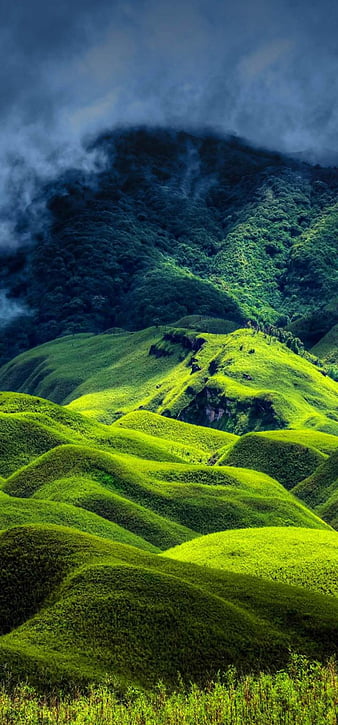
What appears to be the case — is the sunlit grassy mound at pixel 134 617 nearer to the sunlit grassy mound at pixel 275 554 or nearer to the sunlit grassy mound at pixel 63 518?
the sunlit grassy mound at pixel 275 554

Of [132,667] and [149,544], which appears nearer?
[132,667]

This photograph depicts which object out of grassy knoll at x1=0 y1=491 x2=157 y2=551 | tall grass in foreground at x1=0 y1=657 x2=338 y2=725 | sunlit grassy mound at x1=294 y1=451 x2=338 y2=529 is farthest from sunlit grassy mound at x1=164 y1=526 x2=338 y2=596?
sunlit grassy mound at x1=294 y1=451 x2=338 y2=529

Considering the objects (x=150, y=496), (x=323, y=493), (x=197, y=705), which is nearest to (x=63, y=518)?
(x=150, y=496)

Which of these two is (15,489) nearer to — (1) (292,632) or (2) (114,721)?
(1) (292,632)

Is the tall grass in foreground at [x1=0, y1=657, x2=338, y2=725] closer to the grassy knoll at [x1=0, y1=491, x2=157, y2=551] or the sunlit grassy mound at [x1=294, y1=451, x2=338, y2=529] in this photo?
the grassy knoll at [x1=0, y1=491, x2=157, y2=551]

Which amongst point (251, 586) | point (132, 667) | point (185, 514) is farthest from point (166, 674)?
point (185, 514)

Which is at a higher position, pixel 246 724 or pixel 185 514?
pixel 246 724

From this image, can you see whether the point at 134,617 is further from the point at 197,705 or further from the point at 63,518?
the point at 63,518
